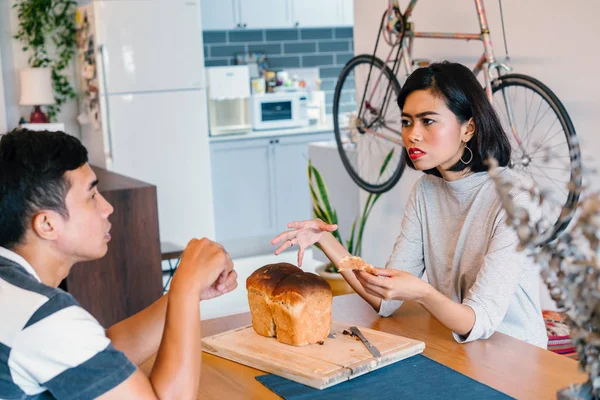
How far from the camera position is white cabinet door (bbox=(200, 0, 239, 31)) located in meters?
5.84

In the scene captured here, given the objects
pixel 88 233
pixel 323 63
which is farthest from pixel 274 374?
pixel 323 63

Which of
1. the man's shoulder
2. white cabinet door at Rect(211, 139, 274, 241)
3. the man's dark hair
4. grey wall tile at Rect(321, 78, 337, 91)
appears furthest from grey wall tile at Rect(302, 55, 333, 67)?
the man's shoulder

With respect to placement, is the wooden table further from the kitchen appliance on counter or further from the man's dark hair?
the kitchen appliance on counter

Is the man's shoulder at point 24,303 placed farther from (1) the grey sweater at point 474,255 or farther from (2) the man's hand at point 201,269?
(1) the grey sweater at point 474,255

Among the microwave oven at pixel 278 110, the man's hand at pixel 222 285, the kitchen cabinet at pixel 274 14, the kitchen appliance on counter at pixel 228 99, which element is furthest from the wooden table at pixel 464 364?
the kitchen cabinet at pixel 274 14

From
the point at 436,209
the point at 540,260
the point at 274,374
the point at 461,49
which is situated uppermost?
the point at 461,49

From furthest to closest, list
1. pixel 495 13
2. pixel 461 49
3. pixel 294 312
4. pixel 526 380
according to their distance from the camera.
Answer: pixel 461 49
pixel 495 13
pixel 294 312
pixel 526 380

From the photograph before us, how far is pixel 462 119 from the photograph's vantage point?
76.4 inches

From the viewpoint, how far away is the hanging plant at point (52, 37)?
17.0ft

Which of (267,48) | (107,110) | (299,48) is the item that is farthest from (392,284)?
(299,48)

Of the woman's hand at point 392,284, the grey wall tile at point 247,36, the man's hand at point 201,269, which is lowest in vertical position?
the woman's hand at point 392,284

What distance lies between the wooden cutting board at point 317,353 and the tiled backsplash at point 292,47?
4.83 m

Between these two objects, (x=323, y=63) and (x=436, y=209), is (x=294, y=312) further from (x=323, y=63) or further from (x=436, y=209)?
(x=323, y=63)

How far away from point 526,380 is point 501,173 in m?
0.63
